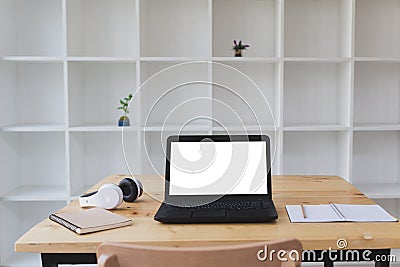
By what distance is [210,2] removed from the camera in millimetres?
2744

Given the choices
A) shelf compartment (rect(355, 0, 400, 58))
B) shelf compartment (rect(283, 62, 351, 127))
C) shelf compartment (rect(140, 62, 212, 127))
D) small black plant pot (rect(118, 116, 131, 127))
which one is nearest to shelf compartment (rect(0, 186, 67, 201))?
small black plant pot (rect(118, 116, 131, 127))

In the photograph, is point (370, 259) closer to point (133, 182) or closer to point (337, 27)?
point (133, 182)

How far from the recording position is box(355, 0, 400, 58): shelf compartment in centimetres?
307

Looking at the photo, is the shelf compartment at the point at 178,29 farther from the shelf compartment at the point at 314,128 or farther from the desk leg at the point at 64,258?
the desk leg at the point at 64,258

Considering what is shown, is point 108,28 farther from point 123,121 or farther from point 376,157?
point 376,157

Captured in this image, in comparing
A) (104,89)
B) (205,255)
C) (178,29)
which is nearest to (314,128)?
(178,29)

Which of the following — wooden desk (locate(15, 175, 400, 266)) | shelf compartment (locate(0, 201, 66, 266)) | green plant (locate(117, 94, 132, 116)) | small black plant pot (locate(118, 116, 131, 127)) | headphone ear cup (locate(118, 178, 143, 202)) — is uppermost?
green plant (locate(117, 94, 132, 116))

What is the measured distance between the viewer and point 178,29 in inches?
120

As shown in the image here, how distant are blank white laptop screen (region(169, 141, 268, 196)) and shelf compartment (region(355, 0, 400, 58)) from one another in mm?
1856

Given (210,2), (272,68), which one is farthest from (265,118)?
(210,2)

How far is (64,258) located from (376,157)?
8.24 feet

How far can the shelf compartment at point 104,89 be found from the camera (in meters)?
3.06

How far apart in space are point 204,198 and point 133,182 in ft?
0.89

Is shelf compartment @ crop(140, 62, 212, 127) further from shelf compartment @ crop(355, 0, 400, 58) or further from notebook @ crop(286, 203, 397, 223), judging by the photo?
notebook @ crop(286, 203, 397, 223)
